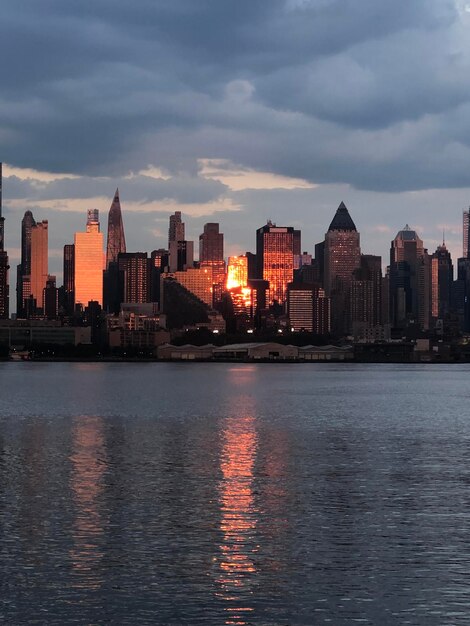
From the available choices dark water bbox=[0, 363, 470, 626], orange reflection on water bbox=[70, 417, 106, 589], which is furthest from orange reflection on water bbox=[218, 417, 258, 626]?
orange reflection on water bbox=[70, 417, 106, 589]

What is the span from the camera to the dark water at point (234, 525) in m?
29.8

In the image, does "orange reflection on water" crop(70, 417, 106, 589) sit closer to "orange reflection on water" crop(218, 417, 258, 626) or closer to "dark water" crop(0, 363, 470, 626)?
"dark water" crop(0, 363, 470, 626)

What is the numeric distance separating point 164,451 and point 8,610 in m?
37.5

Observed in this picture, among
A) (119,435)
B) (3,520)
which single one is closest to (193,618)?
(3,520)

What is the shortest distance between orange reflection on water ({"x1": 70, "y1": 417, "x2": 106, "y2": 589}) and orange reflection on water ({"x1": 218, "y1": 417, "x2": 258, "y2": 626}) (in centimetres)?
388

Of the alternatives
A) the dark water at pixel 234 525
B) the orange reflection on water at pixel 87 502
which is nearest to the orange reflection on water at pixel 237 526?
the dark water at pixel 234 525

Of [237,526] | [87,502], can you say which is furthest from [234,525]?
[87,502]

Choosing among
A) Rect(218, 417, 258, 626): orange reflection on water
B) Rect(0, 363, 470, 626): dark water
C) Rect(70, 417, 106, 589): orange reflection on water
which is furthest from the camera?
Rect(70, 417, 106, 589): orange reflection on water

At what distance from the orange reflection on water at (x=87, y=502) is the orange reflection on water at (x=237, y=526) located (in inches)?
153

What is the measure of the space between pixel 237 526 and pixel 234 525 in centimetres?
19

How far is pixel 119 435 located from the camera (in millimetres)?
77750

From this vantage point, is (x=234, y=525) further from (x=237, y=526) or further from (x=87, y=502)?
(x=87, y=502)

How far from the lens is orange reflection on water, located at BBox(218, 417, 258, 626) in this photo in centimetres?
3056

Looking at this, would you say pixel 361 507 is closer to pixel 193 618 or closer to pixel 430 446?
pixel 193 618
